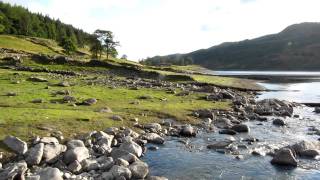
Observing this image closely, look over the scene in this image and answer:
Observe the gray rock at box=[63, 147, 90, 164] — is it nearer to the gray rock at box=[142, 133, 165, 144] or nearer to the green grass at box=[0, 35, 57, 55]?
the gray rock at box=[142, 133, 165, 144]

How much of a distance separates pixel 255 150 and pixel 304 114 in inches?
1107

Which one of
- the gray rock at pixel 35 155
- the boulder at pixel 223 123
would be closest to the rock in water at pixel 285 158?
the boulder at pixel 223 123

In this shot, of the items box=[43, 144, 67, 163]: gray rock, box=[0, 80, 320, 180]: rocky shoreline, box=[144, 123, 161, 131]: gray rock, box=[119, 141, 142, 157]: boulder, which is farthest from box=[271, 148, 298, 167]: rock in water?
box=[43, 144, 67, 163]: gray rock

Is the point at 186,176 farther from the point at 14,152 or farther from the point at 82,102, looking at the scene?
the point at 82,102

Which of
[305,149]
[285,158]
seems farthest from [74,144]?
[305,149]

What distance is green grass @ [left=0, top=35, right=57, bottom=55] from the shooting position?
13962 cm

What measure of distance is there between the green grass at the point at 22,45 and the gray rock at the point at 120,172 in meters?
120

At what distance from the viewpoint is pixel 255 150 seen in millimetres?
32219

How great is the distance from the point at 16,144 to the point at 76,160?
417cm

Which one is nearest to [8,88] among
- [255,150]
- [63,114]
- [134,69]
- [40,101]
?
[40,101]

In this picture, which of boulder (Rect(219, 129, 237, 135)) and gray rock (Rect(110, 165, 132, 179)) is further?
boulder (Rect(219, 129, 237, 135))

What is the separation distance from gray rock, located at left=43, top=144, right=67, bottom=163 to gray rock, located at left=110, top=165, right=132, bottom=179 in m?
4.41

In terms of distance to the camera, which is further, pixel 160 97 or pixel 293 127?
pixel 160 97

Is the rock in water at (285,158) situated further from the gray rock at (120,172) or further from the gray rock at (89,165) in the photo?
the gray rock at (89,165)
